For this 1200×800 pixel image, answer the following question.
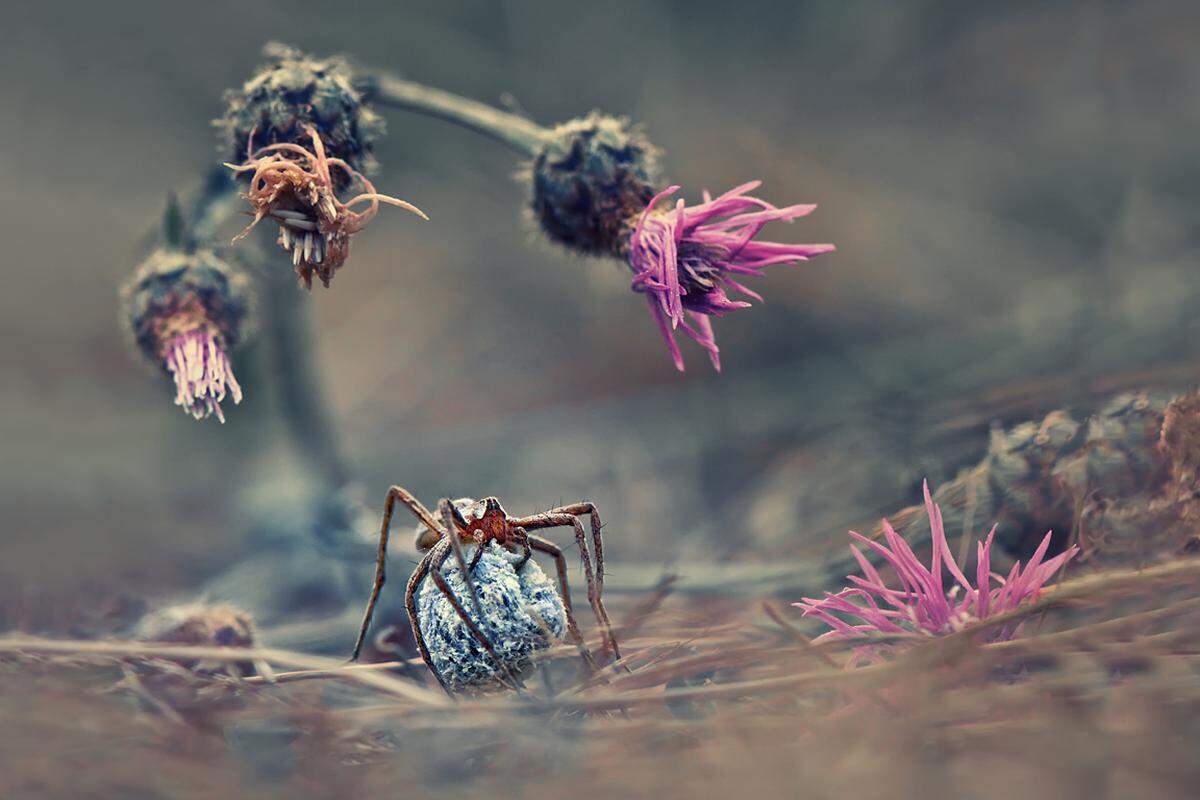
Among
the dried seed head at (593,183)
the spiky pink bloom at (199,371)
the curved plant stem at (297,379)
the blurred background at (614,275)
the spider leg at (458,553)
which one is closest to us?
the spider leg at (458,553)

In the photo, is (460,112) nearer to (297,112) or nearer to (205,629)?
(297,112)

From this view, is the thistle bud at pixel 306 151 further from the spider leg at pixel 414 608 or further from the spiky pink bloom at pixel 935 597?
the spiky pink bloom at pixel 935 597

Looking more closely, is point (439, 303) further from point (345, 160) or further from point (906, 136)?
point (345, 160)

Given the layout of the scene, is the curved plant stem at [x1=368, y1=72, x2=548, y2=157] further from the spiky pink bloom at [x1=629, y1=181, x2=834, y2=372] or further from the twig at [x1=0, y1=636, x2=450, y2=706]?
the twig at [x1=0, y1=636, x2=450, y2=706]

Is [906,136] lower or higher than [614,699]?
higher

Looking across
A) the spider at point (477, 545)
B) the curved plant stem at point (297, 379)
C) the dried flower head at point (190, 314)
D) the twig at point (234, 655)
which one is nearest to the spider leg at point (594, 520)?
the spider at point (477, 545)

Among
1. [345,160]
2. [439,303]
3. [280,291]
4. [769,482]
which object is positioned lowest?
[769,482]

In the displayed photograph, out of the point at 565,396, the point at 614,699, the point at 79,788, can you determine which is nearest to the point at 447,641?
the point at 614,699

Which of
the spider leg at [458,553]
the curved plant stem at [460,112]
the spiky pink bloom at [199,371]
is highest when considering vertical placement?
the curved plant stem at [460,112]
